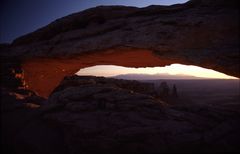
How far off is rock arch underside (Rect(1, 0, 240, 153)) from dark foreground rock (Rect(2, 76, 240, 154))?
3.8 inches

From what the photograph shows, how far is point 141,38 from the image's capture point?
1011 cm

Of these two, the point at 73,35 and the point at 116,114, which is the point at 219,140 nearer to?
the point at 116,114

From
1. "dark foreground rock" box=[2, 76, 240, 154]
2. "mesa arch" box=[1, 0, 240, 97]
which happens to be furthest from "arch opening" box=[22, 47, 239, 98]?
"dark foreground rock" box=[2, 76, 240, 154]

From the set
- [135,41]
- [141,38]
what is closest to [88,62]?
[135,41]

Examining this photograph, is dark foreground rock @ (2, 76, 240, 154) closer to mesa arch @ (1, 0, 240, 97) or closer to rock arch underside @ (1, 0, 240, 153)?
rock arch underside @ (1, 0, 240, 153)

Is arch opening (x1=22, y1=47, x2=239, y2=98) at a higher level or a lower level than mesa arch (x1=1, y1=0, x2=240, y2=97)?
lower

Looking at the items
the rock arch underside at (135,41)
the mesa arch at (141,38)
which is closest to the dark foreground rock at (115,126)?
the rock arch underside at (135,41)

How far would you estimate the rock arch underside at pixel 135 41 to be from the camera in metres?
8.43

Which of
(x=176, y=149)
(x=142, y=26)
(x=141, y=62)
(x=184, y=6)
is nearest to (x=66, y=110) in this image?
(x=176, y=149)

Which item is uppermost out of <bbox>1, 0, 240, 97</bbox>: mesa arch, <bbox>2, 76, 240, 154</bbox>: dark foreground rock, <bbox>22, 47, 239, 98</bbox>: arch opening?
<bbox>1, 0, 240, 97</bbox>: mesa arch

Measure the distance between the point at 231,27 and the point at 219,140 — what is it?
4.49m

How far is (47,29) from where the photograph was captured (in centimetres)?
1366

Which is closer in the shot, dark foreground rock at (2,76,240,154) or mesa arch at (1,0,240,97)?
dark foreground rock at (2,76,240,154)

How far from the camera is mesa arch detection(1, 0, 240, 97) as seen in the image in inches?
342
